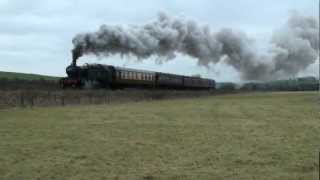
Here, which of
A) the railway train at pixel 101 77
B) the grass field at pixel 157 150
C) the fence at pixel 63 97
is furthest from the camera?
the railway train at pixel 101 77

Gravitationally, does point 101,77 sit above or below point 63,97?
above

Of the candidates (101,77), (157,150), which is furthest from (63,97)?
(157,150)

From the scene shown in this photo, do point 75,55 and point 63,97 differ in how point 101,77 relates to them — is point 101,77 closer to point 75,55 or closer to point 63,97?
point 75,55

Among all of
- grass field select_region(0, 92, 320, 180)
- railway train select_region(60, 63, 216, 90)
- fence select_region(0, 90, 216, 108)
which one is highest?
railway train select_region(60, 63, 216, 90)

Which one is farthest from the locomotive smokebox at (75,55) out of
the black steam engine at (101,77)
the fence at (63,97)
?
the fence at (63,97)

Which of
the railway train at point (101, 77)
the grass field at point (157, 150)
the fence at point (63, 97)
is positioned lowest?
the grass field at point (157, 150)

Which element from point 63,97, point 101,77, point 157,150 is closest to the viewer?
point 157,150

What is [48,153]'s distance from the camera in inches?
475

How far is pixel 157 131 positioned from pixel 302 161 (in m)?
6.14

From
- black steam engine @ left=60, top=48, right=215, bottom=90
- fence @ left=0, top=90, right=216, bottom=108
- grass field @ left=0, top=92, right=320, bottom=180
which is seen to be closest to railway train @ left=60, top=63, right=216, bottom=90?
black steam engine @ left=60, top=48, right=215, bottom=90

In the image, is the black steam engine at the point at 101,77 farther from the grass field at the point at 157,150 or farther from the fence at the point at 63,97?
the grass field at the point at 157,150

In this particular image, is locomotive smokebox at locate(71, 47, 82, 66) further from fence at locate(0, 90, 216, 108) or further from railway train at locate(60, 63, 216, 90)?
fence at locate(0, 90, 216, 108)

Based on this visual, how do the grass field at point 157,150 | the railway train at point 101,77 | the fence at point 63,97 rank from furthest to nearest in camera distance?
the railway train at point 101,77 → the fence at point 63,97 → the grass field at point 157,150

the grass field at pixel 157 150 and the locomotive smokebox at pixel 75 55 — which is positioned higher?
the locomotive smokebox at pixel 75 55
